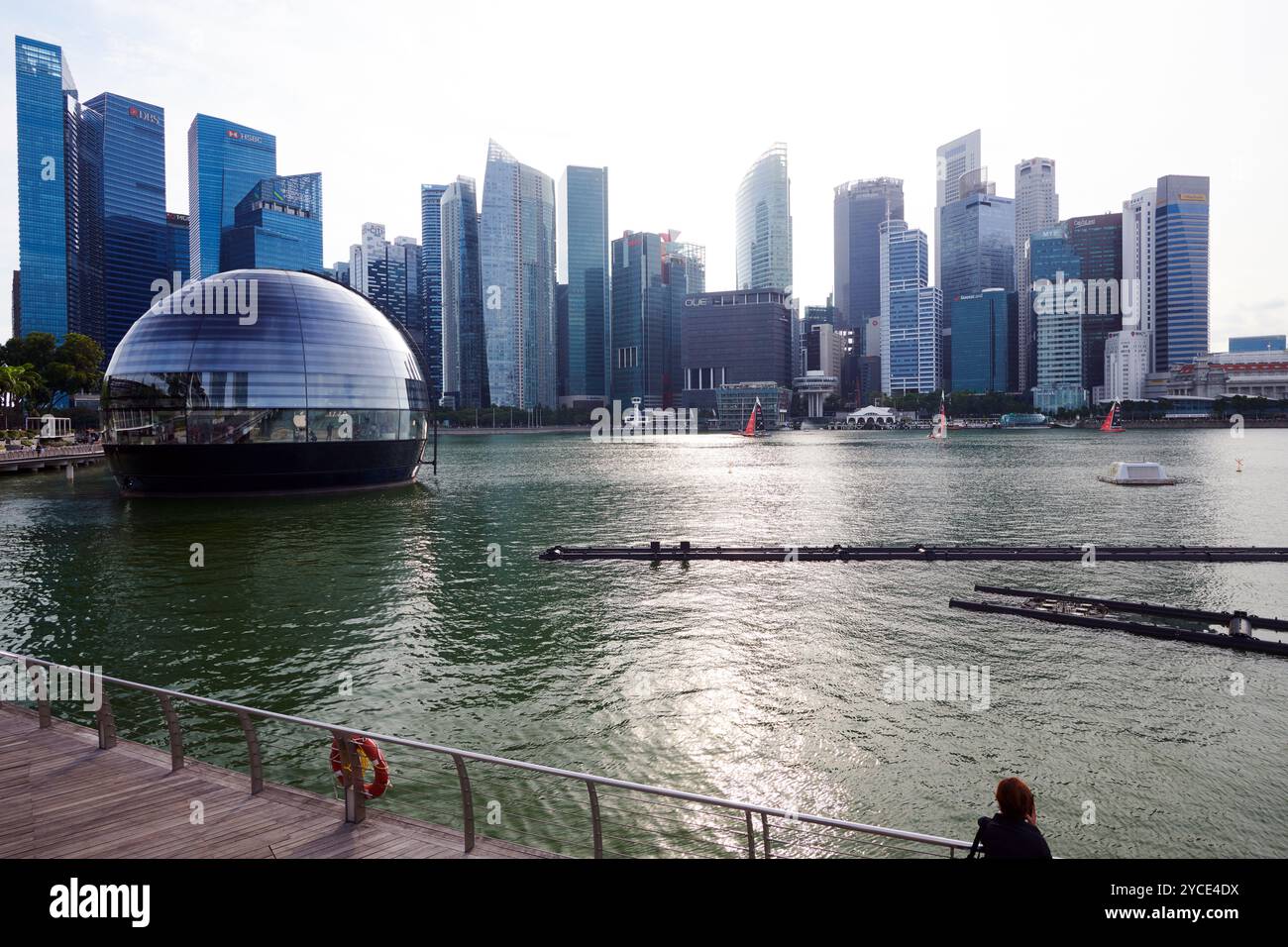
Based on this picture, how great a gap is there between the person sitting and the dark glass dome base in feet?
254

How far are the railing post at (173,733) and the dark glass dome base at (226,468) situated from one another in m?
67.2

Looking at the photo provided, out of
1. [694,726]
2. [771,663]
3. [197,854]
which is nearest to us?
[197,854]

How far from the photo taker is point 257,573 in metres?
41.0

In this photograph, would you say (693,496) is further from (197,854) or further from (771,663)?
(197,854)

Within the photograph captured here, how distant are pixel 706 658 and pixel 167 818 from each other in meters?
18.1

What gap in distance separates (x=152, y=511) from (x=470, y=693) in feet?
184

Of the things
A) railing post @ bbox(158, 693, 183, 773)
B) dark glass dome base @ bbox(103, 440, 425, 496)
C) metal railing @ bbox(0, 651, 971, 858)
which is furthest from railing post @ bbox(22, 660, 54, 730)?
dark glass dome base @ bbox(103, 440, 425, 496)

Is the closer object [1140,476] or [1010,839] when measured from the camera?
[1010,839]

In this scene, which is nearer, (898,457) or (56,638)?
(56,638)

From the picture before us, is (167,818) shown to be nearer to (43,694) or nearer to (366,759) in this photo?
(366,759)

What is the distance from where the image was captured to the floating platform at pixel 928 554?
44688mm

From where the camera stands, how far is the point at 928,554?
147 ft

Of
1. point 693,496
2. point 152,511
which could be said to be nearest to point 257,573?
point 152,511

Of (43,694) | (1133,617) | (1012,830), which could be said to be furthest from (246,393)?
(1012,830)
